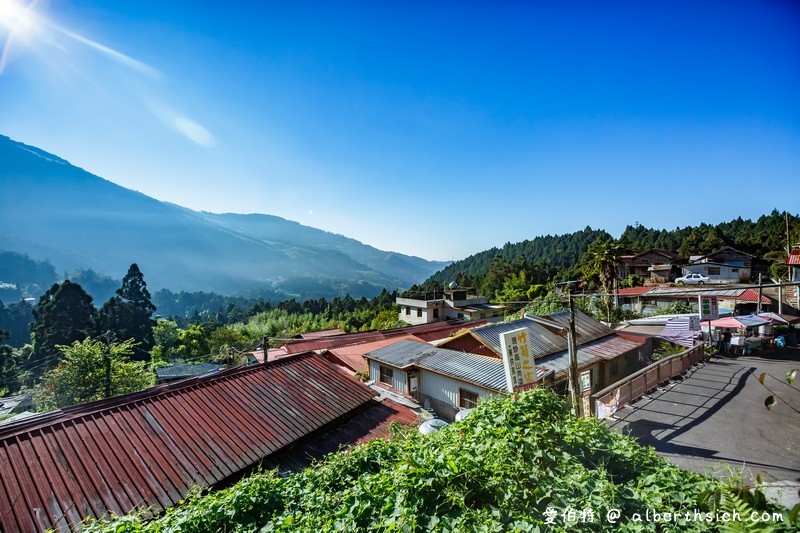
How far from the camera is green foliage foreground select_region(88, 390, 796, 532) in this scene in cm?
276

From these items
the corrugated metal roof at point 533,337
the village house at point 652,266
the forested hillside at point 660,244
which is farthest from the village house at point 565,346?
the village house at point 652,266

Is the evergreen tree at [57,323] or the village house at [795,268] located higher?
the village house at [795,268]

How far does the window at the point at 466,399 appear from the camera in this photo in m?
13.7

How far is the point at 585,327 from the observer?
18.6 m

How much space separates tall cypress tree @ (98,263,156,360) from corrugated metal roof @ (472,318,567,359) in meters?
42.9

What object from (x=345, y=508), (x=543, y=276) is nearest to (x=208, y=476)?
(x=345, y=508)

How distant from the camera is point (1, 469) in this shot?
17.1ft

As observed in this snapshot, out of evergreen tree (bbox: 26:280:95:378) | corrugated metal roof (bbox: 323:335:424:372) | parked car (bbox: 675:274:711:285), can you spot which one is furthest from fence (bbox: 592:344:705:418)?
evergreen tree (bbox: 26:280:95:378)

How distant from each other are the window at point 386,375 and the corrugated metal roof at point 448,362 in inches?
25.0

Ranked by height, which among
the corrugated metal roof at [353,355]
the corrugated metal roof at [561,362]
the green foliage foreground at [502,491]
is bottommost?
the corrugated metal roof at [353,355]

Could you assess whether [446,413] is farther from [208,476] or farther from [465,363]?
[208,476]

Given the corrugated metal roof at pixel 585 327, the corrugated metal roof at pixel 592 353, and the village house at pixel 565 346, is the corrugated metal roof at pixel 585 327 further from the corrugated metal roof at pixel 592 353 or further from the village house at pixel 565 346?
the corrugated metal roof at pixel 592 353

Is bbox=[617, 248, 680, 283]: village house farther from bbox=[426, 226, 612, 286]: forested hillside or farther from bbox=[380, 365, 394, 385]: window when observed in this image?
bbox=[380, 365, 394, 385]: window

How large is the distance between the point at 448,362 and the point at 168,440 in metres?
10.9
